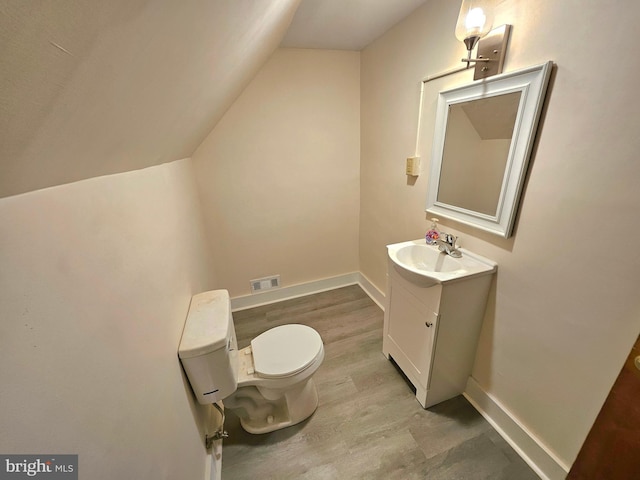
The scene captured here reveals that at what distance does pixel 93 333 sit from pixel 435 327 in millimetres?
1363

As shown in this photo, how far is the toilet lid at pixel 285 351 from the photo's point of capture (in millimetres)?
1310

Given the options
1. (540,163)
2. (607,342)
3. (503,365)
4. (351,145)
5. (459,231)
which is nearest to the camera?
(607,342)

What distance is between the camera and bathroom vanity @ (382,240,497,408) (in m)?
1.29

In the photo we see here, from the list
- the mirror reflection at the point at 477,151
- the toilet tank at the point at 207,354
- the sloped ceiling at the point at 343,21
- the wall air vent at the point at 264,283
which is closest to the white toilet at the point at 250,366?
the toilet tank at the point at 207,354

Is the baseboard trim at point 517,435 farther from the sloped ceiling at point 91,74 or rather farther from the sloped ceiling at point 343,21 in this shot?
the sloped ceiling at point 343,21

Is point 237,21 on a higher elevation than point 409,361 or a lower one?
higher

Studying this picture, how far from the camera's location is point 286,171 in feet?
7.45

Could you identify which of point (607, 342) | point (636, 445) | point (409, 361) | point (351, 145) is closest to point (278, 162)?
point (351, 145)

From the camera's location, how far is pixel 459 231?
4.89 ft

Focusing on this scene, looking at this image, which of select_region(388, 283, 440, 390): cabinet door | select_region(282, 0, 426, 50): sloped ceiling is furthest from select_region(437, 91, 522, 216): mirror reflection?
select_region(282, 0, 426, 50): sloped ceiling

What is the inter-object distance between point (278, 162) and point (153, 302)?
65.7 inches

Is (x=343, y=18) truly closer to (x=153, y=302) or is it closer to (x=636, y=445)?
(x=153, y=302)

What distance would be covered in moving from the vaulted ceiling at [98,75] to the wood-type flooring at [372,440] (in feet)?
4.96

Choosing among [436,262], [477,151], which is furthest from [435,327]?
[477,151]
